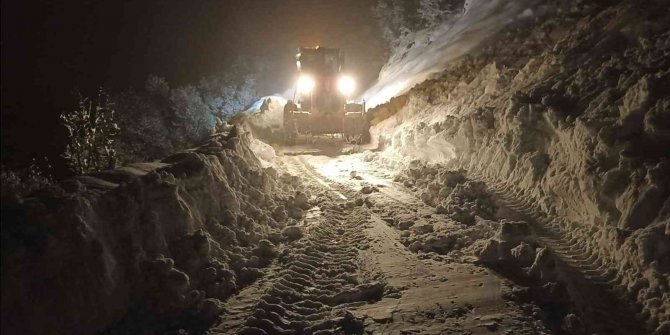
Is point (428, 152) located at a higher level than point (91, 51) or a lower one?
lower

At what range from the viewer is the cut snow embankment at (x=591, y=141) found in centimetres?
550

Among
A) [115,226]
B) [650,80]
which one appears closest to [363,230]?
[115,226]

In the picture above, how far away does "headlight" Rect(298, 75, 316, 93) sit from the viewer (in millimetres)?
18016

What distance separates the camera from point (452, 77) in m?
16.8

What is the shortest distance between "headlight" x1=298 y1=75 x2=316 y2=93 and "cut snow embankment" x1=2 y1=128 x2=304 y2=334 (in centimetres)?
1115

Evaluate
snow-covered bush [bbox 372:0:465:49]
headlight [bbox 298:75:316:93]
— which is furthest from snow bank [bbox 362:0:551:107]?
headlight [bbox 298:75:316:93]

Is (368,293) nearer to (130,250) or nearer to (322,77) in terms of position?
(130,250)

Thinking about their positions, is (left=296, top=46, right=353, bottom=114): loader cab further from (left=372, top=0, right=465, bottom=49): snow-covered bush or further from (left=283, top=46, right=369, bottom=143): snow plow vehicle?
(left=372, top=0, right=465, bottom=49): snow-covered bush

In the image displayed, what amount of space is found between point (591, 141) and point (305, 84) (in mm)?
12456

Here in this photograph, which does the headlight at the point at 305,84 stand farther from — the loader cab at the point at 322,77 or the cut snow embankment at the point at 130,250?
the cut snow embankment at the point at 130,250

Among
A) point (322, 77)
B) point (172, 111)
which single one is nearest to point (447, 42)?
point (322, 77)

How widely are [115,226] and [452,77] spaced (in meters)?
13.7

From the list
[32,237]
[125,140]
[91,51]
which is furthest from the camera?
[91,51]

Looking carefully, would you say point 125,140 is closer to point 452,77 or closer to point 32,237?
point 452,77
